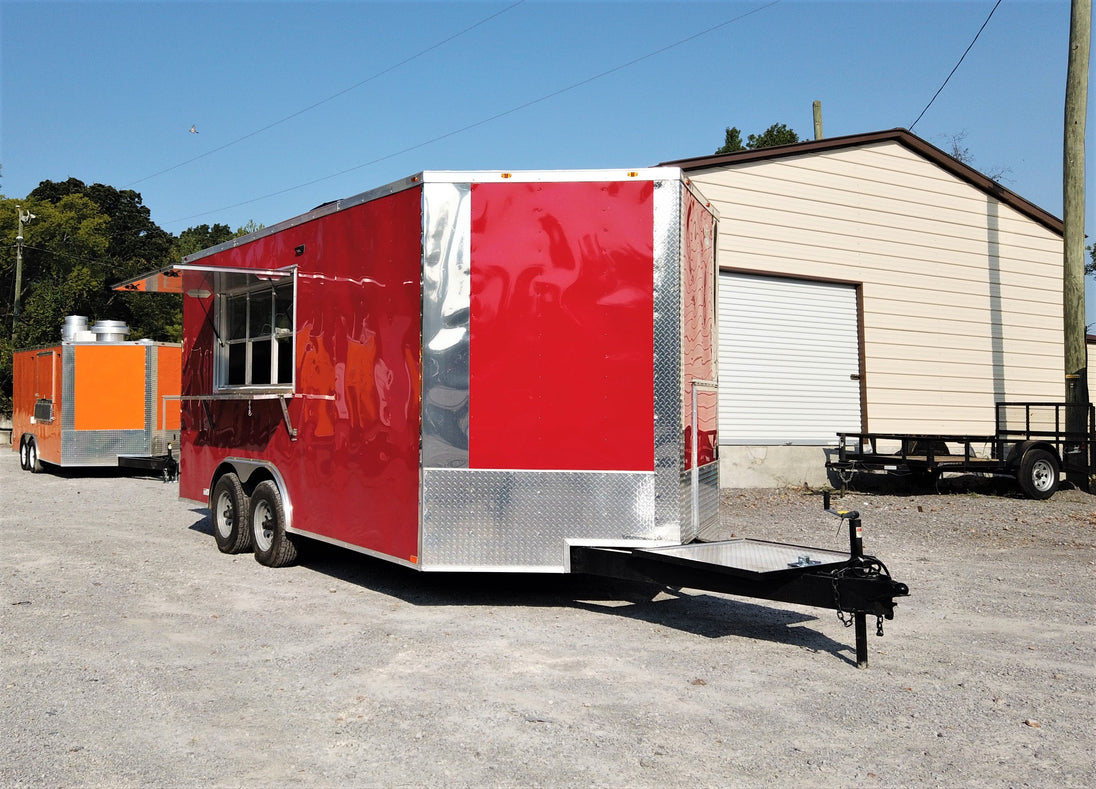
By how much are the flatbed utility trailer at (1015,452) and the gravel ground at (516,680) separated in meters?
4.93

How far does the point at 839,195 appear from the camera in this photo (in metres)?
15.6

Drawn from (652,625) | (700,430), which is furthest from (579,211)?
(652,625)

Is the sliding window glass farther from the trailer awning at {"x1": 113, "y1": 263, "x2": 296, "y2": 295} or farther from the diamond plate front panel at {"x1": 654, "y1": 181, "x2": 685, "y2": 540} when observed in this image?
the diamond plate front panel at {"x1": 654, "y1": 181, "x2": 685, "y2": 540}

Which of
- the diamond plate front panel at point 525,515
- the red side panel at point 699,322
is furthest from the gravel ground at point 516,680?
the red side panel at point 699,322

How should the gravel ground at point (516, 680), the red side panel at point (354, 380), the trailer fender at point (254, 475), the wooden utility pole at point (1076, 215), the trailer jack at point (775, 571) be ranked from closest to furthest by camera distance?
the gravel ground at point (516, 680)
the trailer jack at point (775, 571)
the red side panel at point (354, 380)
the trailer fender at point (254, 475)
the wooden utility pole at point (1076, 215)

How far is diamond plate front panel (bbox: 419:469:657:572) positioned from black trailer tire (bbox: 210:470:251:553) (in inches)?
123

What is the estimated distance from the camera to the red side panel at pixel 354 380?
6.53 metres

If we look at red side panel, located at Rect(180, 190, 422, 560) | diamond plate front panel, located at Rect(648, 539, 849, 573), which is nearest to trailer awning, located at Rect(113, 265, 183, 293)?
red side panel, located at Rect(180, 190, 422, 560)

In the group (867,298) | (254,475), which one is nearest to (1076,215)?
(867,298)

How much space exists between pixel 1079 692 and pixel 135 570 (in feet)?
24.5

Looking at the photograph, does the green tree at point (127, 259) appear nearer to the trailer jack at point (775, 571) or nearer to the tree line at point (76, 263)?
the tree line at point (76, 263)

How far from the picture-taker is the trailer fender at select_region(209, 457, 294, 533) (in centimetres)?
791

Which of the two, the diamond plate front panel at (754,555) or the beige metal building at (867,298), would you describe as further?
the beige metal building at (867,298)

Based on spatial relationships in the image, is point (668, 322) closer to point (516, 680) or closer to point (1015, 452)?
point (516, 680)
